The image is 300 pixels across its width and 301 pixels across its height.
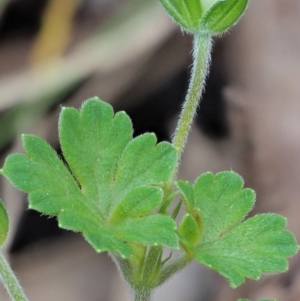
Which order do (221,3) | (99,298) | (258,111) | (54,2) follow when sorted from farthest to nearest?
(54,2) < (258,111) < (99,298) < (221,3)

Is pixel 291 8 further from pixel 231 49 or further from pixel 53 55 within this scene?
pixel 53 55

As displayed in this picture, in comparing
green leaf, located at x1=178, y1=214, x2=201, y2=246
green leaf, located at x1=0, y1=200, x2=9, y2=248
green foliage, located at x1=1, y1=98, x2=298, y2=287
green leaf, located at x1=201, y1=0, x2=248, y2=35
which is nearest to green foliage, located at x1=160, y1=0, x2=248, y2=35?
green leaf, located at x1=201, y1=0, x2=248, y2=35

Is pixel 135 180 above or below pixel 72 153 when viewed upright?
below

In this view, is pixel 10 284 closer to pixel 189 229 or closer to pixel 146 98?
pixel 189 229

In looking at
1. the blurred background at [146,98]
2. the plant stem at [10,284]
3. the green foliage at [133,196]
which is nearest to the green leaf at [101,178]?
the green foliage at [133,196]

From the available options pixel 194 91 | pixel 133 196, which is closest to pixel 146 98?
pixel 194 91

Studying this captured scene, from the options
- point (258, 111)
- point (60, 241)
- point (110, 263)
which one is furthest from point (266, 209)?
point (60, 241)
